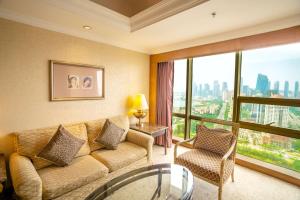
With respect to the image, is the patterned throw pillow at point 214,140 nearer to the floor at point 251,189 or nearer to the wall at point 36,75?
the floor at point 251,189

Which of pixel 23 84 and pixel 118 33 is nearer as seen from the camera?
pixel 23 84

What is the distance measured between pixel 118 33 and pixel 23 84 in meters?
1.64

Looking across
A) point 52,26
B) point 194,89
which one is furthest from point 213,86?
point 52,26

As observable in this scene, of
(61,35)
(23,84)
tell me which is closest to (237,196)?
(23,84)

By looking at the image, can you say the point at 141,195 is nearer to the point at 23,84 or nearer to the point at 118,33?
the point at 23,84

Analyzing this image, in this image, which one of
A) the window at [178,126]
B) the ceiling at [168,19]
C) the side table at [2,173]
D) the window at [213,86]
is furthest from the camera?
the window at [178,126]

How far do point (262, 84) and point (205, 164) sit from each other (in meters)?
1.75

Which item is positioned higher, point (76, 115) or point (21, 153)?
point (76, 115)

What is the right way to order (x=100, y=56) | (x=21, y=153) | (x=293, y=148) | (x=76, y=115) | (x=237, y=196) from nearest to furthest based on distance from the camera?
(x=21, y=153)
(x=237, y=196)
(x=293, y=148)
(x=76, y=115)
(x=100, y=56)

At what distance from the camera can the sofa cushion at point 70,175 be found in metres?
1.64

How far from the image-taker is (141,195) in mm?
1675

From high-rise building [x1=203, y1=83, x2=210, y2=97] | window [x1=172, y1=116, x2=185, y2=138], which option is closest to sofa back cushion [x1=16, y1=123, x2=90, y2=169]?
window [x1=172, y1=116, x2=185, y2=138]

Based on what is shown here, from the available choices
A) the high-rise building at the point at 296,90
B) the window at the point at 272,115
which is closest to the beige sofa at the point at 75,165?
the window at the point at 272,115

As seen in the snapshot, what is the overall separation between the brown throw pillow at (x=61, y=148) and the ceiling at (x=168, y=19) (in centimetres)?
155
